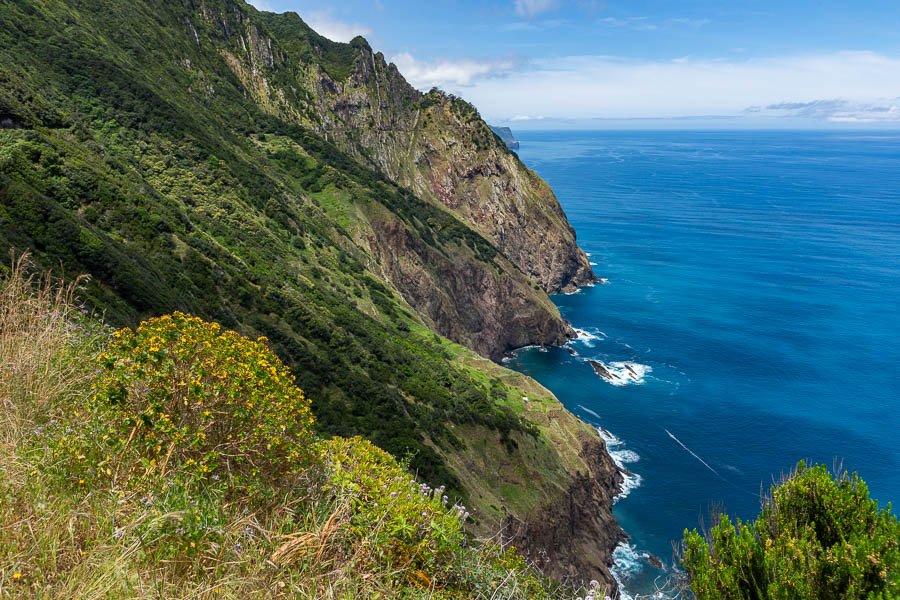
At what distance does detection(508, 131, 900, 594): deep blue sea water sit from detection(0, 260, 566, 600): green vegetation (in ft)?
143

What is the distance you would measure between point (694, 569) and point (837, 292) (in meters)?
124

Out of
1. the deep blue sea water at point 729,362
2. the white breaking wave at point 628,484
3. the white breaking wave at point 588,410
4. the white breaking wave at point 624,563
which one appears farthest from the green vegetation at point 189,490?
the white breaking wave at point 588,410

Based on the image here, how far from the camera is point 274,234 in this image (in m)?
53.6

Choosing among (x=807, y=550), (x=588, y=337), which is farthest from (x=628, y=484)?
(x=807, y=550)

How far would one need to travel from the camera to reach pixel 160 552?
4988mm

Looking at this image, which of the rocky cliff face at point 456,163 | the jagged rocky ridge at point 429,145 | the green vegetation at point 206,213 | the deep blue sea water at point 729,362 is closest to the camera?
the green vegetation at point 206,213

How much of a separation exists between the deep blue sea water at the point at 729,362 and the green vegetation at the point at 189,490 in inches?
1720

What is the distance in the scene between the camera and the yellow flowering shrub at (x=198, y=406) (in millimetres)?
6512

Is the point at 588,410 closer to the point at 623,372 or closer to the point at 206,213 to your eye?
the point at 623,372

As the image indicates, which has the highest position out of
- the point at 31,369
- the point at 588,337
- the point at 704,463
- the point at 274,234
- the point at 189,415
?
the point at 31,369

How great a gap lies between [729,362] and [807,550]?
80.5 m

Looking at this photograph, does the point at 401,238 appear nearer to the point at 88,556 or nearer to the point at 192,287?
the point at 192,287

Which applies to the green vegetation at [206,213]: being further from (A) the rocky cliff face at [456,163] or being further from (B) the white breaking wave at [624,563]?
(A) the rocky cliff face at [456,163]

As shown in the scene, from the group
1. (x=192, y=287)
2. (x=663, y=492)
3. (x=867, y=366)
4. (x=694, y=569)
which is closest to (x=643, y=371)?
(x=663, y=492)
